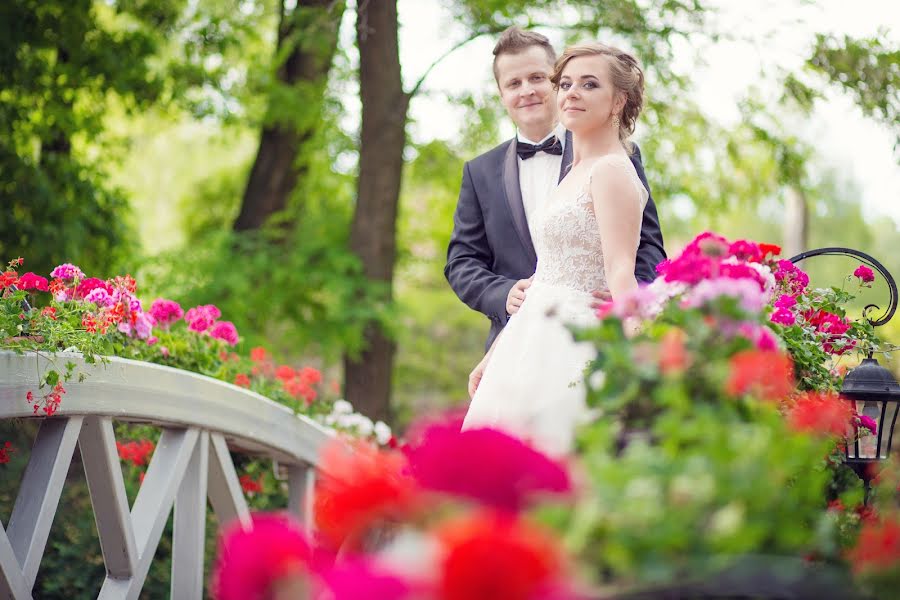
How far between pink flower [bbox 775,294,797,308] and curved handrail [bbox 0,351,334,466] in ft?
7.83

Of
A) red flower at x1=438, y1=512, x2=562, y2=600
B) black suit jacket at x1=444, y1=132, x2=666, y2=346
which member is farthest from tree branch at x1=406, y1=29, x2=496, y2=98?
red flower at x1=438, y1=512, x2=562, y2=600

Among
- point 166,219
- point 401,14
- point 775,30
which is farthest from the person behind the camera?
point 166,219

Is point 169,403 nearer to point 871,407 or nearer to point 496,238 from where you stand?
point 496,238

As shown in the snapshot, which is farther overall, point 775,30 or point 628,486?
point 775,30

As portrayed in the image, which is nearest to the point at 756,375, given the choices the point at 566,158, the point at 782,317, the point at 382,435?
the point at 782,317

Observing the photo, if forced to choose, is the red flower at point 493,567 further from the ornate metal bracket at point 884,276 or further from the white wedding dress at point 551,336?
the ornate metal bracket at point 884,276

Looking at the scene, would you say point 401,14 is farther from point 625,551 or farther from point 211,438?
point 625,551

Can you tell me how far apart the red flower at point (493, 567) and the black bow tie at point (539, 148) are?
2.85 metres

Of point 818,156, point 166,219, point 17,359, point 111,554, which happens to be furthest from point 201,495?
point 166,219

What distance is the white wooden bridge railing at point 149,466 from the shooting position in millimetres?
3371

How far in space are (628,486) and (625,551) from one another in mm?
103

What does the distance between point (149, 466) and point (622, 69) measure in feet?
8.16

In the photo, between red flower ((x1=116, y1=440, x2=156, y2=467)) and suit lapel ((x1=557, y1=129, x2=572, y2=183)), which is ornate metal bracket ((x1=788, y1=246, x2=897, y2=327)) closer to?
suit lapel ((x1=557, y1=129, x2=572, y2=183))

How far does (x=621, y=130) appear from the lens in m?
3.40
